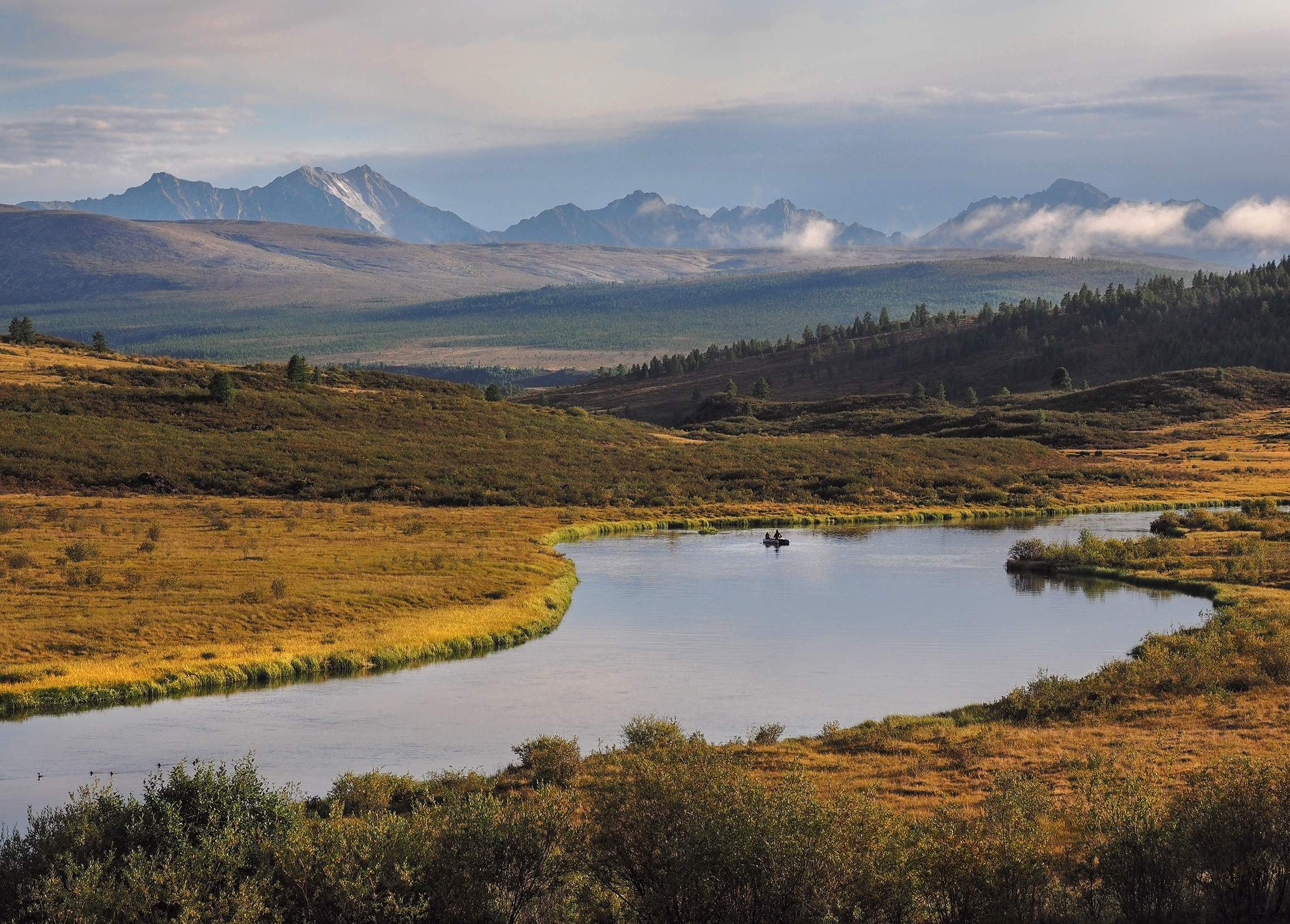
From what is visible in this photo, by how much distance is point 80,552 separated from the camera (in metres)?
54.3

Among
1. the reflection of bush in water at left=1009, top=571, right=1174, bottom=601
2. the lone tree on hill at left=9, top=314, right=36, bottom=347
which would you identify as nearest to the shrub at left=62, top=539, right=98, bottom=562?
the reflection of bush in water at left=1009, top=571, right=1174, bottom=601

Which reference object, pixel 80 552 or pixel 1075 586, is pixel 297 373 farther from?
pixel 1075 586

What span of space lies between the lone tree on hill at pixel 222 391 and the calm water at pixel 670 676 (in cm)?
6264

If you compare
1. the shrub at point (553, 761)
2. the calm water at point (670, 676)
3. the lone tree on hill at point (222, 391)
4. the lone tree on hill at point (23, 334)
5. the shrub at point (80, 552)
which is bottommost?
the calm water at point (670, 676)

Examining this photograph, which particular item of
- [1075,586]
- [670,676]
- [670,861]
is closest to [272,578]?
[670,676]

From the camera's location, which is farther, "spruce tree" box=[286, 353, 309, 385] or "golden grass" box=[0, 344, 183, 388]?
"spruce tree" box=[286, 353, 309, 385]

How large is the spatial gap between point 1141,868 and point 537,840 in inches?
342

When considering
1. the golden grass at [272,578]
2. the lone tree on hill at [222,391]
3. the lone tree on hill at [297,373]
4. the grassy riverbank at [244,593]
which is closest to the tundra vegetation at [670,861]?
the grassy riverbank at [244,593]

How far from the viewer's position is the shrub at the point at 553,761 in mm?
26234

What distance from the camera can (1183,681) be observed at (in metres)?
33.8

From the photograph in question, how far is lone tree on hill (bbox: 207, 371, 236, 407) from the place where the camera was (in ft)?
382

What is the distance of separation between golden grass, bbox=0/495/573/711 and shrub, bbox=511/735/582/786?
14518 millimetres

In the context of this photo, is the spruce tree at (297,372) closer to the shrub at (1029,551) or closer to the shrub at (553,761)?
the shrub at (1029,551)

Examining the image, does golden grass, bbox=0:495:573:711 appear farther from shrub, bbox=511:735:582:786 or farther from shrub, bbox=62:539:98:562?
shrub, bbox=511:735:582:786
